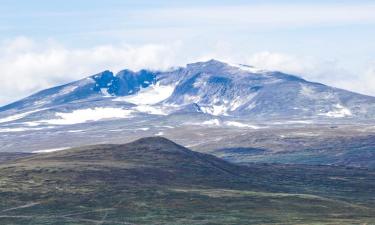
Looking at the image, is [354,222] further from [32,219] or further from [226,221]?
[32,219]

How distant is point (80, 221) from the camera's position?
195750 mm

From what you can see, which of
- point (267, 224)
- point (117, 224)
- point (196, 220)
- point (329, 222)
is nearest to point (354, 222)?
point (329, 222)

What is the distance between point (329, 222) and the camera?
192125 mm

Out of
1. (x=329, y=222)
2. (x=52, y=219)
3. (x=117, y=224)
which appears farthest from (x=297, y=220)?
(x=52, y=219)

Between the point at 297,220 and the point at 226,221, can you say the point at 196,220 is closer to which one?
the point at 226,221

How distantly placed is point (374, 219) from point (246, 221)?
30.0 meters

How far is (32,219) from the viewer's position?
19938cm

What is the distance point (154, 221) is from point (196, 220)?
10.1m

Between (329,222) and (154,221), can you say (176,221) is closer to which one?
(154,221)

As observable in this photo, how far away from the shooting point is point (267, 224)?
193m

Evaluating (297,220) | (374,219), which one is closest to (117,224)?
(297,220)

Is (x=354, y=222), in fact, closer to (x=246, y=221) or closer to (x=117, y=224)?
(x=246, y=221)

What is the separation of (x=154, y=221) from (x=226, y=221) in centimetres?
1684

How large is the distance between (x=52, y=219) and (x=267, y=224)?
164 ft
